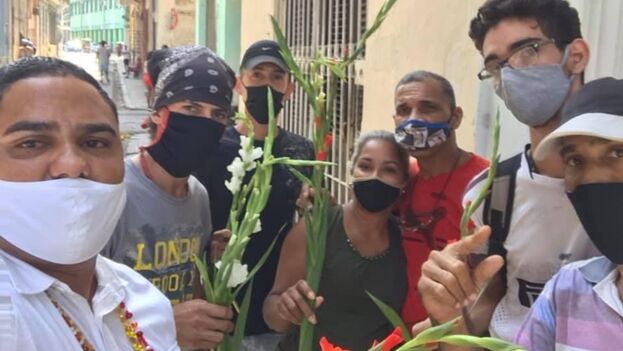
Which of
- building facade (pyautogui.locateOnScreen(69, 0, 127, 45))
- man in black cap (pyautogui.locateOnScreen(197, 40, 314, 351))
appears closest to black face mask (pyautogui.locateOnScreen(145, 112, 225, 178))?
man in black cap (pyautogui.locateOnScreen(197, 40, 314, 351))

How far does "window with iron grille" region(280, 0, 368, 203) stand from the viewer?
183 inches

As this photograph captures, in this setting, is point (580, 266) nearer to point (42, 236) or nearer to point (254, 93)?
point (42, 236)

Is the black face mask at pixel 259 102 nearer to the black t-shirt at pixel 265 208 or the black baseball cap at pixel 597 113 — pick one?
the black t-shirt at pixel 265 208

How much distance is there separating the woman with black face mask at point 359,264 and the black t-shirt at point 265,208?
0.27 meters

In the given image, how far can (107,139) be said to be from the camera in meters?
1.12

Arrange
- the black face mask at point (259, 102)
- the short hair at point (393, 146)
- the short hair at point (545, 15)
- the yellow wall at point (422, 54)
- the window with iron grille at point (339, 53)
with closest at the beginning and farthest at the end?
the short hair at point (545, 15), the short hair at point (393, 146), the black face mask at point (259, 102), the yellow wall at point (422, 54), the window with iron grille at point (339, 53)

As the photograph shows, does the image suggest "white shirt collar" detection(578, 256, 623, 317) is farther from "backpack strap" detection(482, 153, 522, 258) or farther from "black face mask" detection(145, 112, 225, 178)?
"black face mask" detection(145, 112, 225, 178)

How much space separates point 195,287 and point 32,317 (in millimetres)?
792

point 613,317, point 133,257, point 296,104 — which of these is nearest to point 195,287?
point 133,257

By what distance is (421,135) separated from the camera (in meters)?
1.92

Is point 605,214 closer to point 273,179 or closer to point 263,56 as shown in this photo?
point 273,179

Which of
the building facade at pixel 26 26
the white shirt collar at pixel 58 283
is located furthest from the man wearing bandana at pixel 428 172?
the building facade at pixel 26 26

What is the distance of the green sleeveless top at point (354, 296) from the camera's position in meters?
1.85

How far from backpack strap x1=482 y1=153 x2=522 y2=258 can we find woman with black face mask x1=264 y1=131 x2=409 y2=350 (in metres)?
0.48
